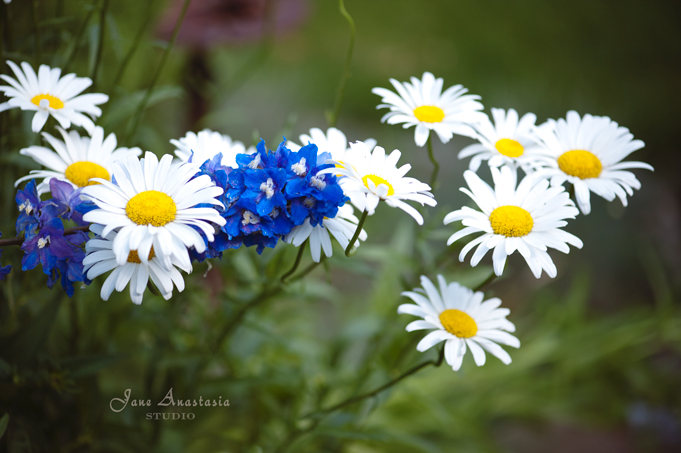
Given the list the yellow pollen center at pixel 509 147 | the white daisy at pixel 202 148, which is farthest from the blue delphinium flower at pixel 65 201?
the yellow pollen center at pixel 509 147

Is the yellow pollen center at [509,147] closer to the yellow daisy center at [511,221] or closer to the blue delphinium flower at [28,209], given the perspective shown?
the yellow daisy center at [511,221]

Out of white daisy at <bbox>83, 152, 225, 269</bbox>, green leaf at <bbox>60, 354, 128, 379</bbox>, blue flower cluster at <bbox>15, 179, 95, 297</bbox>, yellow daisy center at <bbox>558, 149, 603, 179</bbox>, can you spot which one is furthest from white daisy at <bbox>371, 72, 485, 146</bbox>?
green leaf at <bbox>60, 354, 128, 379</bbox>

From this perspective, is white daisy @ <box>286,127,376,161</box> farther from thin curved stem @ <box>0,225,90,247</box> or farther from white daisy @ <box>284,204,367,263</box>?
thin curved stem @ <box>0,225,90,247</box>

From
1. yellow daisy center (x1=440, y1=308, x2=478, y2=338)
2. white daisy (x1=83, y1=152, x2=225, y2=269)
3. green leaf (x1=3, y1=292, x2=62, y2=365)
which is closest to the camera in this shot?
white daisy (x1=83, y1=152, x2=225, y2=269)

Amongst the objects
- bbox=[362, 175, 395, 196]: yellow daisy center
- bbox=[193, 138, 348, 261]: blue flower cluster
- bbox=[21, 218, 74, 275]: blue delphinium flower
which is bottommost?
bbox=[21, 218, 74, 275]: blue delphinium flower

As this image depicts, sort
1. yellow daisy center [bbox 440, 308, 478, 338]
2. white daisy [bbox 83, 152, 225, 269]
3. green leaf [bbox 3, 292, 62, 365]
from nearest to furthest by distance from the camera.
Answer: white daisy [bbox 83, 152, 225, 269] → yellow daisy center [bbox 440, 308, 478, 338] → green leaf [bbox 3, 292, 62, 365]
